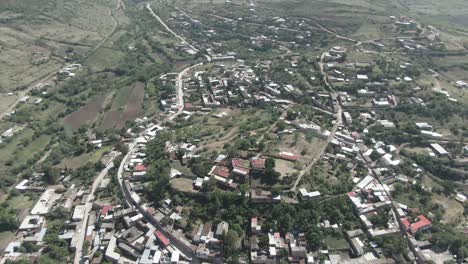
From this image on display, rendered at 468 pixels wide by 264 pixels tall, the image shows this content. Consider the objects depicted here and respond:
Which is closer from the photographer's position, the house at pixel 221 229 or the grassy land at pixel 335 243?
the grassy land at pixel 335 243

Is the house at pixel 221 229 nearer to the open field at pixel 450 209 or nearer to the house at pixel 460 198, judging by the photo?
the open field at pixel 450 209

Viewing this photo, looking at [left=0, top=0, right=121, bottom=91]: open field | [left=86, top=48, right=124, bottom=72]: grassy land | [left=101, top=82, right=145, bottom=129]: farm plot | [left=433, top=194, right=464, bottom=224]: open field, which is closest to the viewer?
[left=433, top=194, right=464, bottom=224]: open field

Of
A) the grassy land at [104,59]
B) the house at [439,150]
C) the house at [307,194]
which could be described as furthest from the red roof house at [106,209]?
the grassy land at [104,59]

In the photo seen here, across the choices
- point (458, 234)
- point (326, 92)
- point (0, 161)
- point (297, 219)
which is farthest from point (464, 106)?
point (0, 161)

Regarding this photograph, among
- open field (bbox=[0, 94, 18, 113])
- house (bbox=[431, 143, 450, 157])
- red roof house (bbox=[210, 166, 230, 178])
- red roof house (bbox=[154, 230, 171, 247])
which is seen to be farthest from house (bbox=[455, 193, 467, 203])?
open field (bbox=[0, 94, 18, 113])

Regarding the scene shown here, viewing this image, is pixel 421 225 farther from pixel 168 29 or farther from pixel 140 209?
pixel 168 29

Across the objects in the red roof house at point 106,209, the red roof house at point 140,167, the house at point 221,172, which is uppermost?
the house at point 221,172

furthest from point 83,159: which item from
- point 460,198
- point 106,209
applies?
point 460,198

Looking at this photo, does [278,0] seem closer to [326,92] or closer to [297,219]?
[326,92]

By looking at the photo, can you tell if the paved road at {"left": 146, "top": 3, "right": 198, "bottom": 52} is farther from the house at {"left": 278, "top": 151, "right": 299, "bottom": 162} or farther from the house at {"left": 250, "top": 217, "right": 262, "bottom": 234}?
the house at {"left": 250, "top": 217, "right": 262, "bottom": 234}
